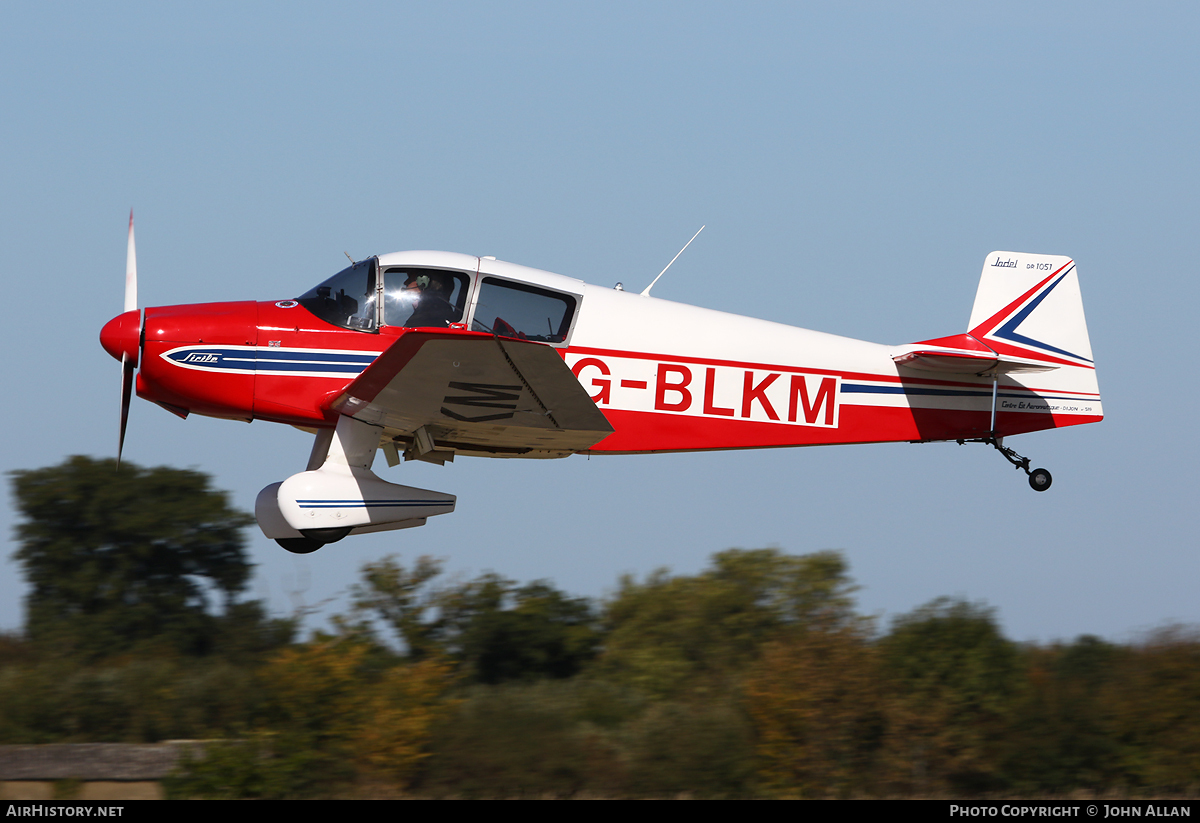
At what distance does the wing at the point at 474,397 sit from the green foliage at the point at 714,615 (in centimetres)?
535

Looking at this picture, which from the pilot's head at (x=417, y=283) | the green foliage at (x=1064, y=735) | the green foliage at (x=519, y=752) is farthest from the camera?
the green foliage at (x=1064, y=735)

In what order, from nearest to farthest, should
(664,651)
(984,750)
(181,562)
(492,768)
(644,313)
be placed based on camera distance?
(644,313)
(492,768)
(984,750)
(664,651)
(181,562)

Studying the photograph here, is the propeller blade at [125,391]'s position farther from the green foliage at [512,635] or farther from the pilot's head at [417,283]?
the green foliage at [512,635]

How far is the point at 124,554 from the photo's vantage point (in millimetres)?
20484

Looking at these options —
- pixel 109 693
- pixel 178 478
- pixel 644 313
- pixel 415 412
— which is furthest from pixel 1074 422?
pixel 178 478

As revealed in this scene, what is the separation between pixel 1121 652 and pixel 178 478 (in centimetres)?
1720

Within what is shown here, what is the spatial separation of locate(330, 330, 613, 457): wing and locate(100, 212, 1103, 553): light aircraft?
0.07 ft

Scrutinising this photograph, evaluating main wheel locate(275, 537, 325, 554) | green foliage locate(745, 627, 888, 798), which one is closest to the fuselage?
main wheel locate(275, 537, 325, 554)

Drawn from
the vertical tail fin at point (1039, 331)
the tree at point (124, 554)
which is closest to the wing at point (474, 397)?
the vertical tail fin at point (1039, 331)

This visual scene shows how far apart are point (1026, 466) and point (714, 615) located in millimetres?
7426

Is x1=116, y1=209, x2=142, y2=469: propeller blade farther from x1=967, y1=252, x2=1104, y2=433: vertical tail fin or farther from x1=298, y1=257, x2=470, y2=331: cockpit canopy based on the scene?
x1=967, y1=252, x2=1104, y2=433: vertical tail fin

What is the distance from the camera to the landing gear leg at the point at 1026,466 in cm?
878

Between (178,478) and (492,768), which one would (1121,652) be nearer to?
(492,768)

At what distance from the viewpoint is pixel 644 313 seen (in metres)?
8.29
